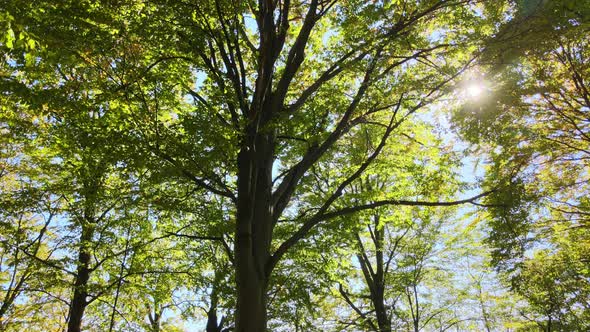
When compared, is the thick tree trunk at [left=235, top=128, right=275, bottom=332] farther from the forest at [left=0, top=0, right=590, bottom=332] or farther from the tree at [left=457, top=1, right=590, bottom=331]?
the tree at [left=457, top=1, right=590, bottom=331]

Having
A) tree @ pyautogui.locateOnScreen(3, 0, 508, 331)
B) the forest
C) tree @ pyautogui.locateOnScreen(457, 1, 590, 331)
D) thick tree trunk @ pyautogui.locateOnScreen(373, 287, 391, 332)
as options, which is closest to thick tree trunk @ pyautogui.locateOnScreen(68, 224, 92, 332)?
the forest

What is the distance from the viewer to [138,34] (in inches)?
182

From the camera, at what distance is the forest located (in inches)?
182

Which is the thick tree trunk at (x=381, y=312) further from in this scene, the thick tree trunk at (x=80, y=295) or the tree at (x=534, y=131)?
the thick tree trunk at (x=80, y=295)

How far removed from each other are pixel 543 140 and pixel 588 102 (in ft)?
3.75

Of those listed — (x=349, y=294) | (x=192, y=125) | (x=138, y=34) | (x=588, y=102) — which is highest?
(x=588, y=102)

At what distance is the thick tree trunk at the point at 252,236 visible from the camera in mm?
4312

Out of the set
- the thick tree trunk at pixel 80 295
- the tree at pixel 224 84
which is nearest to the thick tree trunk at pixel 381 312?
the tree at pixel 224 84

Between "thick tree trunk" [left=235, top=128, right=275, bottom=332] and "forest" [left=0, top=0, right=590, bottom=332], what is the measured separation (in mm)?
27

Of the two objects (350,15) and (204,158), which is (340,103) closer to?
(350,15)

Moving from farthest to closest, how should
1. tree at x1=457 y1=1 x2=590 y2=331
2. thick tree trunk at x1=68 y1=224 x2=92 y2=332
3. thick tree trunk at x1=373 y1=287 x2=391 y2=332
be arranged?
thick tree trunk at x1=373 y1=287 x2=391 y2=332 < thick tree trunk at x1=68 y1=224 x2=92 y2=332 < tree at x1=457 y1=1 x2=590 y2=331

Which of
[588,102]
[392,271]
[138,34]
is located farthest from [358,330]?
[138,34]

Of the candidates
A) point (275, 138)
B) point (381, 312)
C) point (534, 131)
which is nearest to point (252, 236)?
point (275, 138)

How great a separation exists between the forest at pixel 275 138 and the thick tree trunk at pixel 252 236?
27mm
